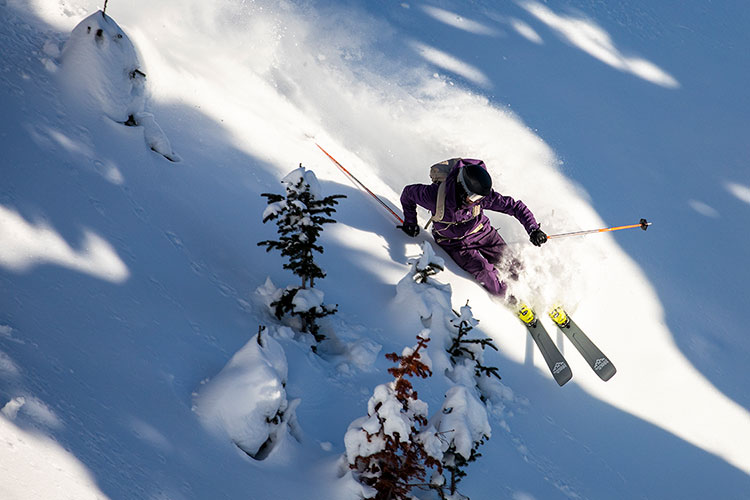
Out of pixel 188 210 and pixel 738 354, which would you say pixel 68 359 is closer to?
pixel 188 210

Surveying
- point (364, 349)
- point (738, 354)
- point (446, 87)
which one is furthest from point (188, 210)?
point (738, 354)

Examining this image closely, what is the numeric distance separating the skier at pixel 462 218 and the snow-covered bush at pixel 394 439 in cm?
339

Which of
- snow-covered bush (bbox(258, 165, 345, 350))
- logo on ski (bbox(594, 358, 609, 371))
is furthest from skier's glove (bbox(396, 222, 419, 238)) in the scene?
logo on ski (bbox(594, 358, 609, 371))

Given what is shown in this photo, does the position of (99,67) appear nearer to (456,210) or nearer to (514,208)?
(456,210)

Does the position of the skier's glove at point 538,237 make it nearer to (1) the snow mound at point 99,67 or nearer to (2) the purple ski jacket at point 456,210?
(2) the purple ski jacket at point 456,210

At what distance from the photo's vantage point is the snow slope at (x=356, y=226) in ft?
9.41

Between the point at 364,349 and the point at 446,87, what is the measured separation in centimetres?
682

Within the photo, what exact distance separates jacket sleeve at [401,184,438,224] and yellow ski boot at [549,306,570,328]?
1998 mm

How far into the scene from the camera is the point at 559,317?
6387mm

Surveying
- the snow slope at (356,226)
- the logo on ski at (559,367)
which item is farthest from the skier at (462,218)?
the logo on ski at (559,367)

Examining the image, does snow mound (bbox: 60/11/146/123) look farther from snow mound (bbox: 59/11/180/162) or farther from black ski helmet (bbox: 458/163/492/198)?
black ski helmet (bbox: 458/163/492/198)

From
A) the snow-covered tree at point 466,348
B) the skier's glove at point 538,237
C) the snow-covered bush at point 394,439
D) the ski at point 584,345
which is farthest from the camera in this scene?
the skier's glove at point 538,237

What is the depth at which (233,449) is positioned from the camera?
296cm

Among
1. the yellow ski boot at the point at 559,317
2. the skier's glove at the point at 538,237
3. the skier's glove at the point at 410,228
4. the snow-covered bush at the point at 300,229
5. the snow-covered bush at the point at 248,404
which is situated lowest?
the snow-covered bush at the point at 248,404
